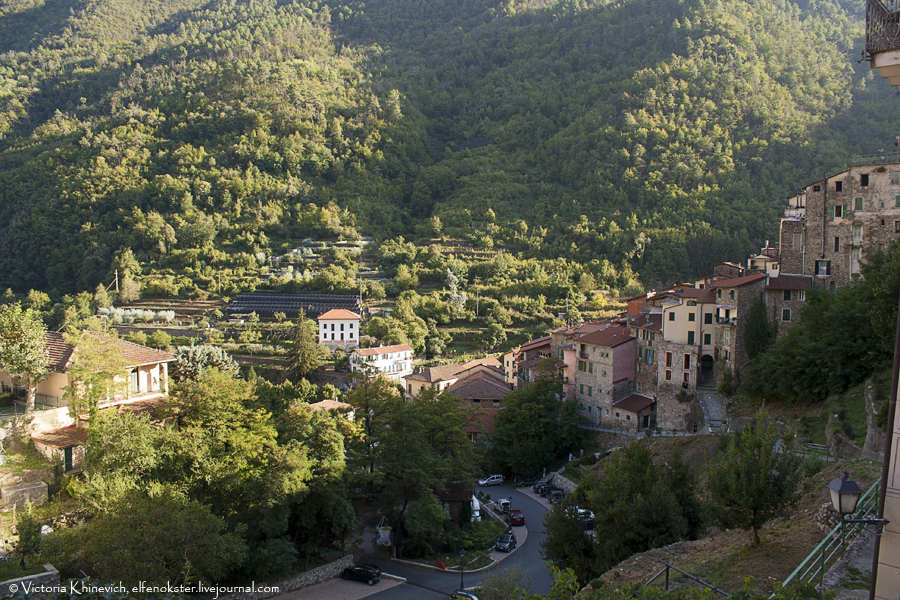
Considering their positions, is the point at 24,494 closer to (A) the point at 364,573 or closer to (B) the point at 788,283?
(A) the point at 364,573

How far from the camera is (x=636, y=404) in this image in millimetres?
37781

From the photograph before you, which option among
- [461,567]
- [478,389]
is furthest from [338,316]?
[461,567]

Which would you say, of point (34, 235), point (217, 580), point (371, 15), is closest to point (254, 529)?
point (217, 580)

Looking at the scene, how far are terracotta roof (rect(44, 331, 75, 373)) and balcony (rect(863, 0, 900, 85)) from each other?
26251 millimetres

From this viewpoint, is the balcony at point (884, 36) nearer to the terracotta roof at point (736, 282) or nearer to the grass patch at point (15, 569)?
the grass patch at point (15, 569)

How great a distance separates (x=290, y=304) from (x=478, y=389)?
2928 cm

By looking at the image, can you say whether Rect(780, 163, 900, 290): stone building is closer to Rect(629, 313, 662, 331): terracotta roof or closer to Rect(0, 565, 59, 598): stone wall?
Rect(629, 313, 662, 331): terracotta roof

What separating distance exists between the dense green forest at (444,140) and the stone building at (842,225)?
3232 cm

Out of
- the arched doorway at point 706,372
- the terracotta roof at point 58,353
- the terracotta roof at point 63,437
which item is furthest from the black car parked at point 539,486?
the terracotta roof at point 58,353

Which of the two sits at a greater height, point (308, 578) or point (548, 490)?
point (308, 578)

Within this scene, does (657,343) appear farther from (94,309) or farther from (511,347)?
(94,309)

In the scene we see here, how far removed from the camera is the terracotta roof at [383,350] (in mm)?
55750

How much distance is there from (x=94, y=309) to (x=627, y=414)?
56793 millimetres

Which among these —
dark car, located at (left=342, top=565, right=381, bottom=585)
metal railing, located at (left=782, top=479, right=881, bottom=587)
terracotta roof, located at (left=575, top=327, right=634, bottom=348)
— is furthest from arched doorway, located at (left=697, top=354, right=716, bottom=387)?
metal railing, located at (left=782, top=479, right=881, bottom=587)
